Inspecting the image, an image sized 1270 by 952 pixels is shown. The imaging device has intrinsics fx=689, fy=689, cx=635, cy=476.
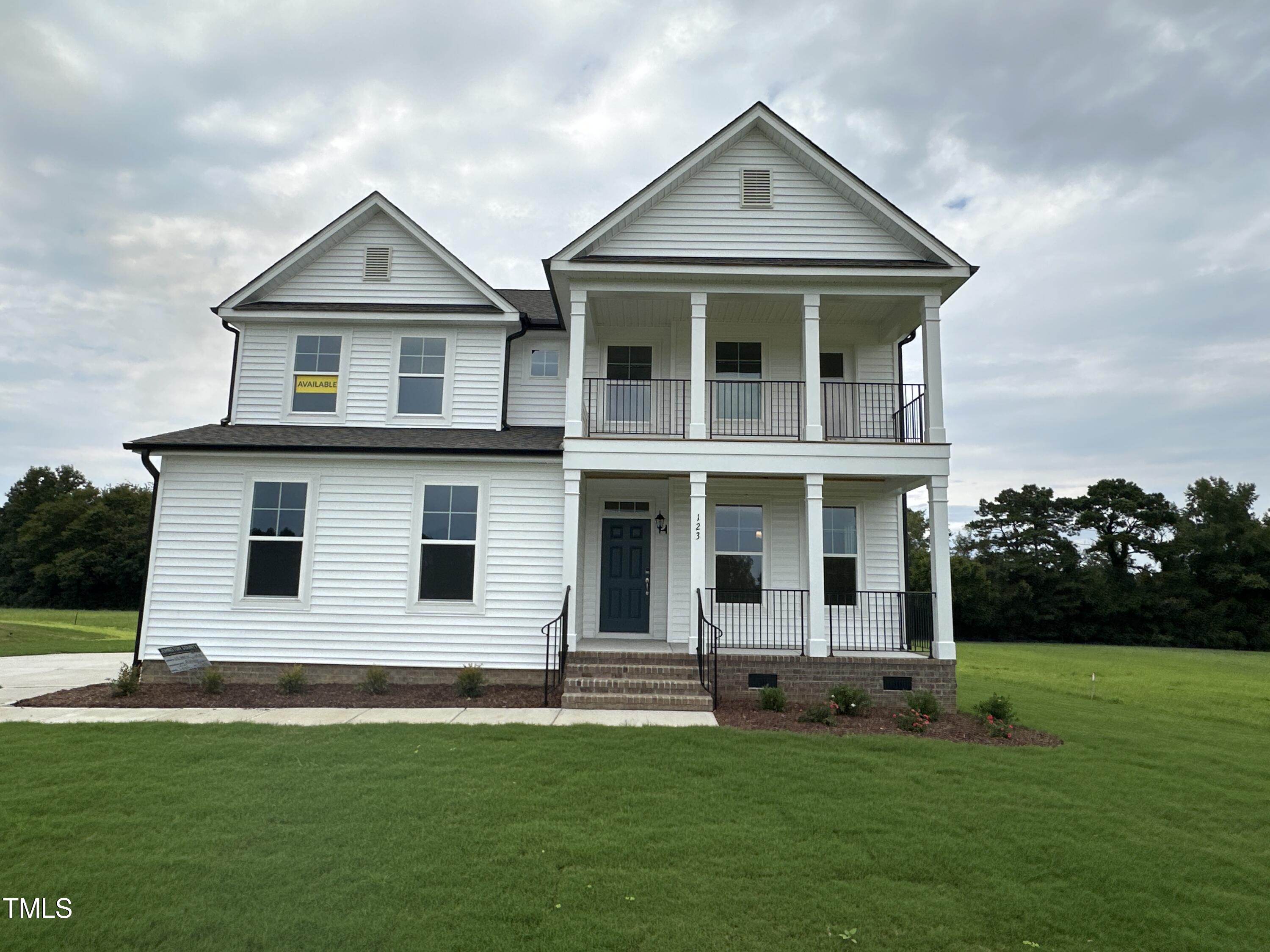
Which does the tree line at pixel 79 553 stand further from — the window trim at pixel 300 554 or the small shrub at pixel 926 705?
the small shrub at pixel 926 705

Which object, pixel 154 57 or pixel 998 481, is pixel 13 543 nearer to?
pixel 154 57

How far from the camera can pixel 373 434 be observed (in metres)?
12.6

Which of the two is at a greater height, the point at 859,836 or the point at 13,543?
the point at 13,543

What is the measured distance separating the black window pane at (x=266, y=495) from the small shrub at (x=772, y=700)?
883 centimetres

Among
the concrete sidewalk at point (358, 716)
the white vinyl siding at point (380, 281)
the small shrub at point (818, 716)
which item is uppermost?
the white vinyl siding at point (380, 281)

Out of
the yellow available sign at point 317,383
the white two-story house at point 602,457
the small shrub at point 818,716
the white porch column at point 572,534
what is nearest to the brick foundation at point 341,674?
the white two-story house at point 602,457

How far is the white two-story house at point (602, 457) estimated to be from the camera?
11.5m

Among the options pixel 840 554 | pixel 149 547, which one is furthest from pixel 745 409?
pixel 149 547

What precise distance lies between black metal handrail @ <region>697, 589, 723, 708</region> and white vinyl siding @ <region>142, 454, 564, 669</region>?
2.63m

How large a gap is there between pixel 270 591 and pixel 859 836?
1038 centimetres

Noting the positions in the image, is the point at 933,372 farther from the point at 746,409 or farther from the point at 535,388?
the point at 535,388

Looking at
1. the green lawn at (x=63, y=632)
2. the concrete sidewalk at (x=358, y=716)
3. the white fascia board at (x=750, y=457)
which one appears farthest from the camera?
the green lawn at (x=63, y=632)

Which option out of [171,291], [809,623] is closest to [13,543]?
[171,291]

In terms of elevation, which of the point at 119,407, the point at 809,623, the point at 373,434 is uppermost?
the point at 119,407
